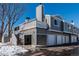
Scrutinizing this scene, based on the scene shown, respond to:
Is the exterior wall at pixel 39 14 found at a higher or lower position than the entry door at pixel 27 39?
higher

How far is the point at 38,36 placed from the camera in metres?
3.69

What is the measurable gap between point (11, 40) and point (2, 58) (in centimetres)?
29

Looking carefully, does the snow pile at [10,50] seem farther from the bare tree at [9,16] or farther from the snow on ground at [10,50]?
the bare tree at [9,16]

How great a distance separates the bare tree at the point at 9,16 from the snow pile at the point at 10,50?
175 mm

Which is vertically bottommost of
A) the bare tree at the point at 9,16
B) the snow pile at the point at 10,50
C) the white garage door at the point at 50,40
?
the snow pile at the point at 10,50

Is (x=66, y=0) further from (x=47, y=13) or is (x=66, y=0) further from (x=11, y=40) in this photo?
(x=11, y=40)

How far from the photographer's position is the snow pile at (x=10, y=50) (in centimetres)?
368

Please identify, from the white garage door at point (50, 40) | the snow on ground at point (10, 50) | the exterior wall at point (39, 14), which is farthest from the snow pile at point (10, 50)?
the exterior wall at point (39, 14)

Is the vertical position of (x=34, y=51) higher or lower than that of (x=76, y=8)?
lower

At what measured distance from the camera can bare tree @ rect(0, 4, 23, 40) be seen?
3711mm

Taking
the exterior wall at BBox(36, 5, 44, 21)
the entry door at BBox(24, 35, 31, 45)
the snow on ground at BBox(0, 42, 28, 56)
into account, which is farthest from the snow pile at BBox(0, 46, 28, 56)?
the exterior wall at BBox(36, 5, 44, 21)

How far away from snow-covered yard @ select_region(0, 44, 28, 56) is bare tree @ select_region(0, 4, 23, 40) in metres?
0.16

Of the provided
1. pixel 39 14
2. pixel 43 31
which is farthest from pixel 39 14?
pixel 43 31

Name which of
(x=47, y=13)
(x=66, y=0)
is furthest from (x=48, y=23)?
(x=66, y=0)
